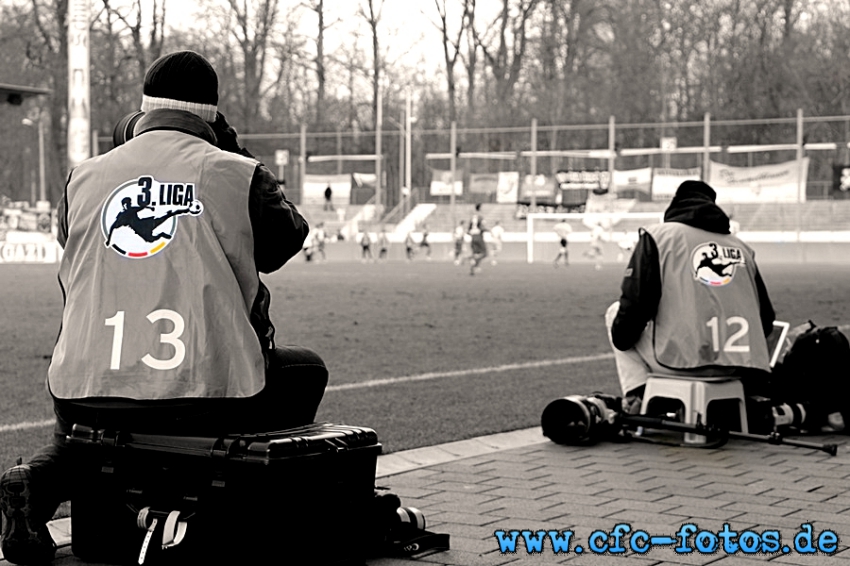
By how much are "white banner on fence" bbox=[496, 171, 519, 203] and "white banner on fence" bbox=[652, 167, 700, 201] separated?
581cm

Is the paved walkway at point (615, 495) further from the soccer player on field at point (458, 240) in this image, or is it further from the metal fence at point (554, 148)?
the metal fence at point (554, 148)

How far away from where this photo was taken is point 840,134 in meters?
49.5

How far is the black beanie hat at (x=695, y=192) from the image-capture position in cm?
704

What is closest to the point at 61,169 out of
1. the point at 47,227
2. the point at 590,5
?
the point at 47,227

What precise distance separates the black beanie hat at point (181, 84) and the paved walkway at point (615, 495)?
157cm

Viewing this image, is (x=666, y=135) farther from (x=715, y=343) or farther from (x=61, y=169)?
(x=715, y=343)

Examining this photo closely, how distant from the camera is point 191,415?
4.00m

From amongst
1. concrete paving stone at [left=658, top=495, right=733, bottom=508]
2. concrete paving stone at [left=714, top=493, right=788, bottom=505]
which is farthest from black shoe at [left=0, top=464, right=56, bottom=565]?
concrete paving stone at [left=714, top=493, right=788, bottom=505]

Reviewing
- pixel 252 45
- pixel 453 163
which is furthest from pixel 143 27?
pixel 453 163

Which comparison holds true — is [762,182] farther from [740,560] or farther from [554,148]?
[740,560]

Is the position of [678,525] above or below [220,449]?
below

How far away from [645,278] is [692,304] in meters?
0.28

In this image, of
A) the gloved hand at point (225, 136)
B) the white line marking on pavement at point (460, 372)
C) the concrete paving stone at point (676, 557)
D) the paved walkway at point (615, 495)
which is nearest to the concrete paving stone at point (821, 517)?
the paved walkway at point (615, 495)

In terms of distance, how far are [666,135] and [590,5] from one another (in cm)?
1336
